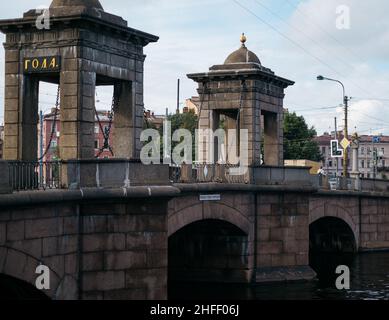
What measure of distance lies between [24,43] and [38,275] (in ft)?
18.1

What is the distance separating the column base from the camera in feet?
89.6

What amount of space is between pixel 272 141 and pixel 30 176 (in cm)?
1519

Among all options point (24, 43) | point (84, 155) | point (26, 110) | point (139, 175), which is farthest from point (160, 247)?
point (24, 43)

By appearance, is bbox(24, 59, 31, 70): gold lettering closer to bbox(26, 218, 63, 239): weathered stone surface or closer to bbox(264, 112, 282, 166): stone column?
bbox(26, 218, 63, 239): weathered stone surface

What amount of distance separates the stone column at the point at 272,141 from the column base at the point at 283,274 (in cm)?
428

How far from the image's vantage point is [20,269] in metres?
14.4

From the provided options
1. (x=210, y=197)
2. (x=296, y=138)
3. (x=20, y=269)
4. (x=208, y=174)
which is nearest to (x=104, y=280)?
(x=20, y=269)

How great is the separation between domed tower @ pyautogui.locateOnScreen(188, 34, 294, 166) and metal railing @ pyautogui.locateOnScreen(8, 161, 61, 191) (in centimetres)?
1197

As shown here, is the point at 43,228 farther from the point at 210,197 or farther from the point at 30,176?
the point at 210,197

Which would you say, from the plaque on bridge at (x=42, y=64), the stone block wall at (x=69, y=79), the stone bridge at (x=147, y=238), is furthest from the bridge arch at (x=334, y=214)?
the plaque on bridge at (x=42, y=64)

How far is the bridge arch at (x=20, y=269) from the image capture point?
46.1 feet

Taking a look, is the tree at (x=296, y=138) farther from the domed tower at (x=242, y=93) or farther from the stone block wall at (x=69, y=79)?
the stone block wall at (x=69, y=79)
